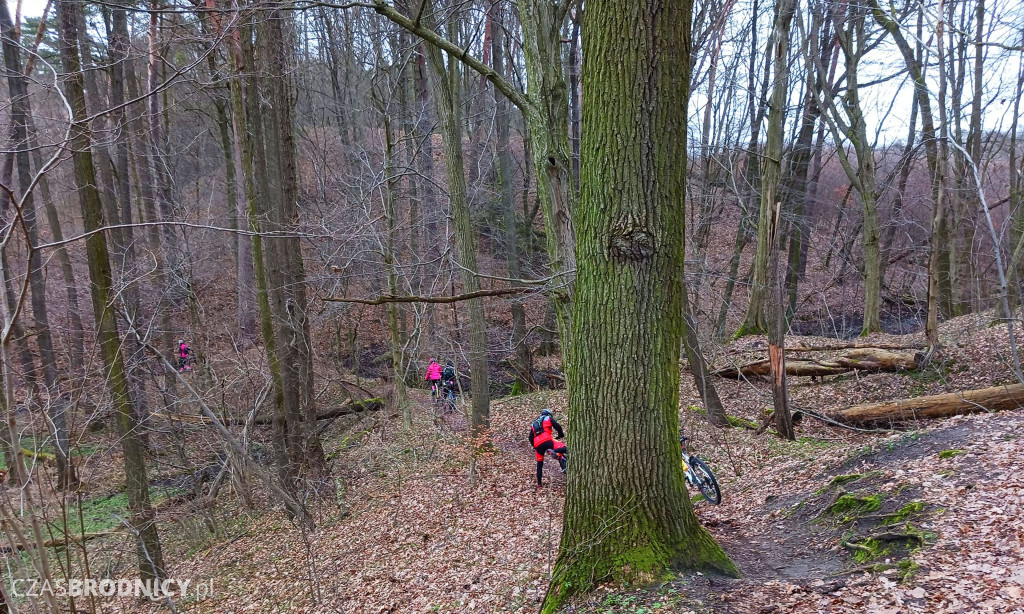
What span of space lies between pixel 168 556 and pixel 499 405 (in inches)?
299

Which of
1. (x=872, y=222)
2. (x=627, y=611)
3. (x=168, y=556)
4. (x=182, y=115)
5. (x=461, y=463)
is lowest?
(x=168, y=556)

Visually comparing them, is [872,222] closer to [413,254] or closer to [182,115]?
[413,254]

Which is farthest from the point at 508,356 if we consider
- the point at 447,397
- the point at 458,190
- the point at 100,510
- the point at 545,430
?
the point at 100,510

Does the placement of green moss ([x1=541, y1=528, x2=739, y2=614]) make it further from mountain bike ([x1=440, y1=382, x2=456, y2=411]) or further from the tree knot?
mountain bike ([x1=440, y1=382, x2=456, y2=411])

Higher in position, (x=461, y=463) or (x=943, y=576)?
(x=943, y=576)

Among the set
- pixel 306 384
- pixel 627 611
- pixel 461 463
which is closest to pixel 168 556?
pixel 306 384

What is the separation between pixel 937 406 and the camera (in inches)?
345

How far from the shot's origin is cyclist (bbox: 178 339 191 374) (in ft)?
53.3

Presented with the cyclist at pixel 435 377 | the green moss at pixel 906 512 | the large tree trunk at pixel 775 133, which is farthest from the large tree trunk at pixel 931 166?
the cyclist at pixel 435 377

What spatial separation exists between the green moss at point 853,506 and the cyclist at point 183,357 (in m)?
16.1

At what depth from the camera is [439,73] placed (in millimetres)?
10594

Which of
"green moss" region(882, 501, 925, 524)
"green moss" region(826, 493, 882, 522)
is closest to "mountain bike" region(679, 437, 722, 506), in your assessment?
"green moss" region(826, 493, 882, 522)

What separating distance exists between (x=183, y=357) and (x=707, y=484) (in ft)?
48.9

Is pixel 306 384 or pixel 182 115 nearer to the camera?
pixel 306 384
